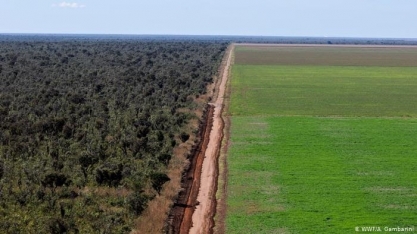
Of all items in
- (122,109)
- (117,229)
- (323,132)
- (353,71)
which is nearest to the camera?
(117,229)

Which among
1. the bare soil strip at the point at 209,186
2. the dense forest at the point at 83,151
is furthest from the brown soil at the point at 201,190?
the dense forest at the point at 83,151

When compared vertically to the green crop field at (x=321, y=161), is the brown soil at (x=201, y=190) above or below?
below

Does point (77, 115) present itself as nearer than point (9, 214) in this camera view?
No

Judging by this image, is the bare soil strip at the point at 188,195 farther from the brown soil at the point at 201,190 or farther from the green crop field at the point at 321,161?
the green crop field at the point at 321,161

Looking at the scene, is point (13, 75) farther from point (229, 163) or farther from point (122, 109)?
point (229, 163)

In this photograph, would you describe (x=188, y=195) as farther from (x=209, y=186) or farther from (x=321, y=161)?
(x=321, y=161)

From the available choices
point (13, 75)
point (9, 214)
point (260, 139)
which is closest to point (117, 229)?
point (9, 214)

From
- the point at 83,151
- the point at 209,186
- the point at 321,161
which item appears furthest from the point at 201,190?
the point at 321,161
